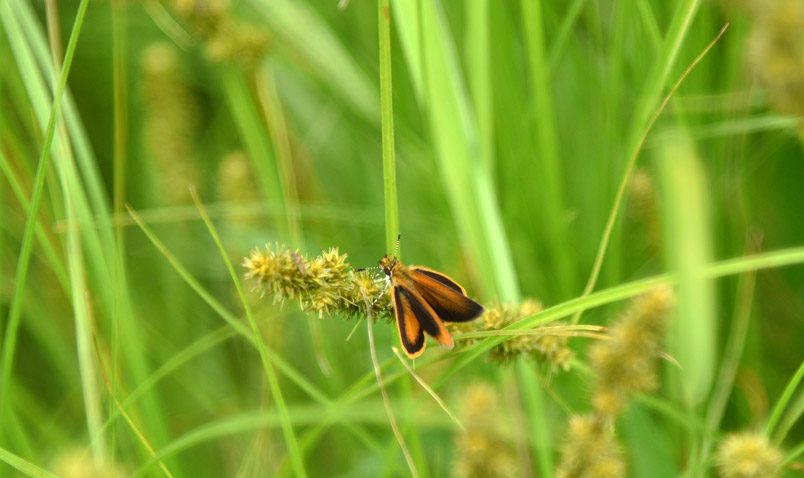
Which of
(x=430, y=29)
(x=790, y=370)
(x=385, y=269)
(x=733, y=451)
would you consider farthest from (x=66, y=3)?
(x=733, y=451)

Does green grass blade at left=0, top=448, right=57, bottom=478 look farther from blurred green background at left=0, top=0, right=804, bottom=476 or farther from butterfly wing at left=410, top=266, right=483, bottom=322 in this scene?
butterfly wing at left=410, top=266, right=483, bottom=322

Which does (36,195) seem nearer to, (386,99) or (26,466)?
(26,466)

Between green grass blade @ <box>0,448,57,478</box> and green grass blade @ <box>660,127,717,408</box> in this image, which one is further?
green grass blade @ <box>0,448,57,478</box>

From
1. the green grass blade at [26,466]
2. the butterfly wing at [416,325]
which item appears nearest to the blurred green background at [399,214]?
the green grass blade at [26,466]

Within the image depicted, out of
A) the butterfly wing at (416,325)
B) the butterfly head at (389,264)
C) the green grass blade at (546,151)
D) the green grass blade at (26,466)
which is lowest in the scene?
the green grass blade at (26,466)

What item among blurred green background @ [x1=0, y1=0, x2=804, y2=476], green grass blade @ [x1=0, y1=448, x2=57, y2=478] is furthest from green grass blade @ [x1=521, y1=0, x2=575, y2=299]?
green grass blade @ [x1=0, y1=448, x2=57, y2=478]

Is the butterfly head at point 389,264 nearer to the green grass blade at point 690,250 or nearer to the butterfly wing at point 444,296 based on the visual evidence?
the butterfly wing at point 444,296

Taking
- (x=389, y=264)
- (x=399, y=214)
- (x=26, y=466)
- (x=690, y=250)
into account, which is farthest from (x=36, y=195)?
(x=399, y=214)
